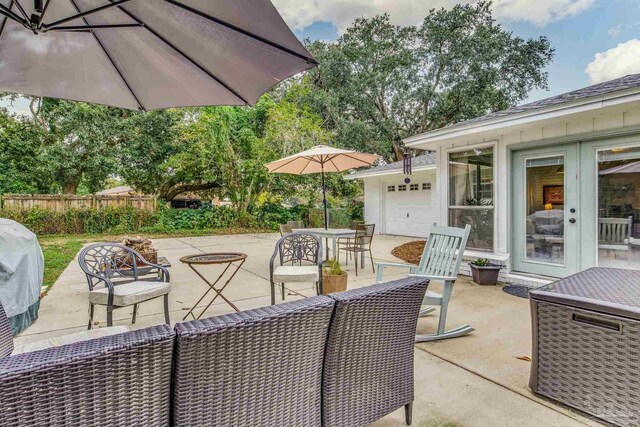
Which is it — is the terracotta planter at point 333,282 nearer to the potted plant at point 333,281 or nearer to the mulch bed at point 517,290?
the potted plant at point 333,281

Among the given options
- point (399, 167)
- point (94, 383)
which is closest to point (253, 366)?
point (94, 383)

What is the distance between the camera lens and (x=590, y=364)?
2.02 m

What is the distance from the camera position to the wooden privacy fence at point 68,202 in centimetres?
1163

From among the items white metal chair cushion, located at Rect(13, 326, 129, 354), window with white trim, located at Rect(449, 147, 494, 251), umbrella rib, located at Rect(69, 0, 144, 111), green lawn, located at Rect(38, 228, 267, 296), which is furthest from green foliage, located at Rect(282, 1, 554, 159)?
white metal chair cushion, located at Rect(13, 326, 129, 354)

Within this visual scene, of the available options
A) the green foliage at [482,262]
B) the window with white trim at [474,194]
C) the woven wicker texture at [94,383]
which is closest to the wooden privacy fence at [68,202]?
the window with white trim at [474,194]

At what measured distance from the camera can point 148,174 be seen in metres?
14.8

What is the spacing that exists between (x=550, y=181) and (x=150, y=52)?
510cm

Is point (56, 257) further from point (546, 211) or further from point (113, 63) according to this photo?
point (546, 211)

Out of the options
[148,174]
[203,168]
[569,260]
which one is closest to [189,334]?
[569,260]

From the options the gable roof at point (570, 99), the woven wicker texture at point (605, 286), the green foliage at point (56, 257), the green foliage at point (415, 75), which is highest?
the green foliage at point (415, 75)

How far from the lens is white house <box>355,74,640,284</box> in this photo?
13.4 ft

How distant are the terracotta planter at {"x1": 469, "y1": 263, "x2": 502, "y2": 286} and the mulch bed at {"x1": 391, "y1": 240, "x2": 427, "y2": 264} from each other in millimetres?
1823

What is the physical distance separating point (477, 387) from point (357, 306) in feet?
4.89

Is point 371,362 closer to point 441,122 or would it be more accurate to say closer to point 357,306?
point 357,306
